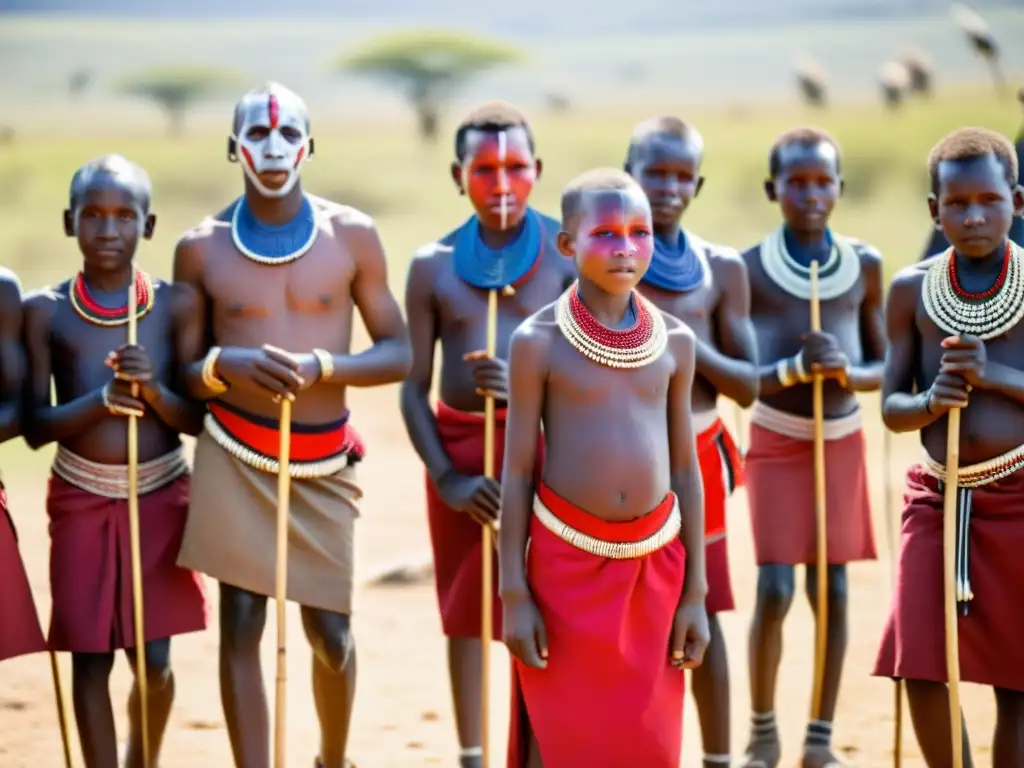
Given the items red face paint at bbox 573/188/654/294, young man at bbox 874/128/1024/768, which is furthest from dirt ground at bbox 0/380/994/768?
red face paint at bbox 573/188/654/294

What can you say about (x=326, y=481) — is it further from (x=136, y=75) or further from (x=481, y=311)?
(x=136, y=75)

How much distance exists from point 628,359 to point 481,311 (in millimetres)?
1242

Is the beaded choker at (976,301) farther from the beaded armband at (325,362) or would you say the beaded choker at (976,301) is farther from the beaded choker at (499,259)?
the beaded armband at (325,362)

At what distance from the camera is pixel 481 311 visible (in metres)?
5.71

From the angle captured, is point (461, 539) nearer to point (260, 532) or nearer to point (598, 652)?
point (260, 532)

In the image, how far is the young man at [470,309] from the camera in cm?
571

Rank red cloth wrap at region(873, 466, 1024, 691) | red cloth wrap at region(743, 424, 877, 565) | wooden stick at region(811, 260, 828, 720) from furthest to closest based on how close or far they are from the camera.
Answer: red cloth wrap at region(743, 424, 877, 565)
wooden stick at region(811, 260, 828, 720)
red cloth wrap at region(873, 466, 1024, 691)

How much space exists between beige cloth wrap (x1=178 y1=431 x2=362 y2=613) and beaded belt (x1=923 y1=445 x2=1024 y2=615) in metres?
2.02

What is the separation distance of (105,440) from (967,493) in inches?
109

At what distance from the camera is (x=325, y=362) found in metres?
5.40

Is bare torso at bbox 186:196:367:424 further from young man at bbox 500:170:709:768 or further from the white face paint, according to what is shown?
young man at bbox 500:170:709:768

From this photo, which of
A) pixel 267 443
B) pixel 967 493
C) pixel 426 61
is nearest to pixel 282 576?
pixel 267 443

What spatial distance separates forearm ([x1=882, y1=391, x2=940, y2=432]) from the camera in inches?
193

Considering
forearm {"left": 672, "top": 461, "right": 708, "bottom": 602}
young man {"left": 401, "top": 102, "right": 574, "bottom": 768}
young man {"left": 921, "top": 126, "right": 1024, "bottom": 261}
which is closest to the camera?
forearm {"left": 672, "top": 461, "right": 708, "bottom": 602}
